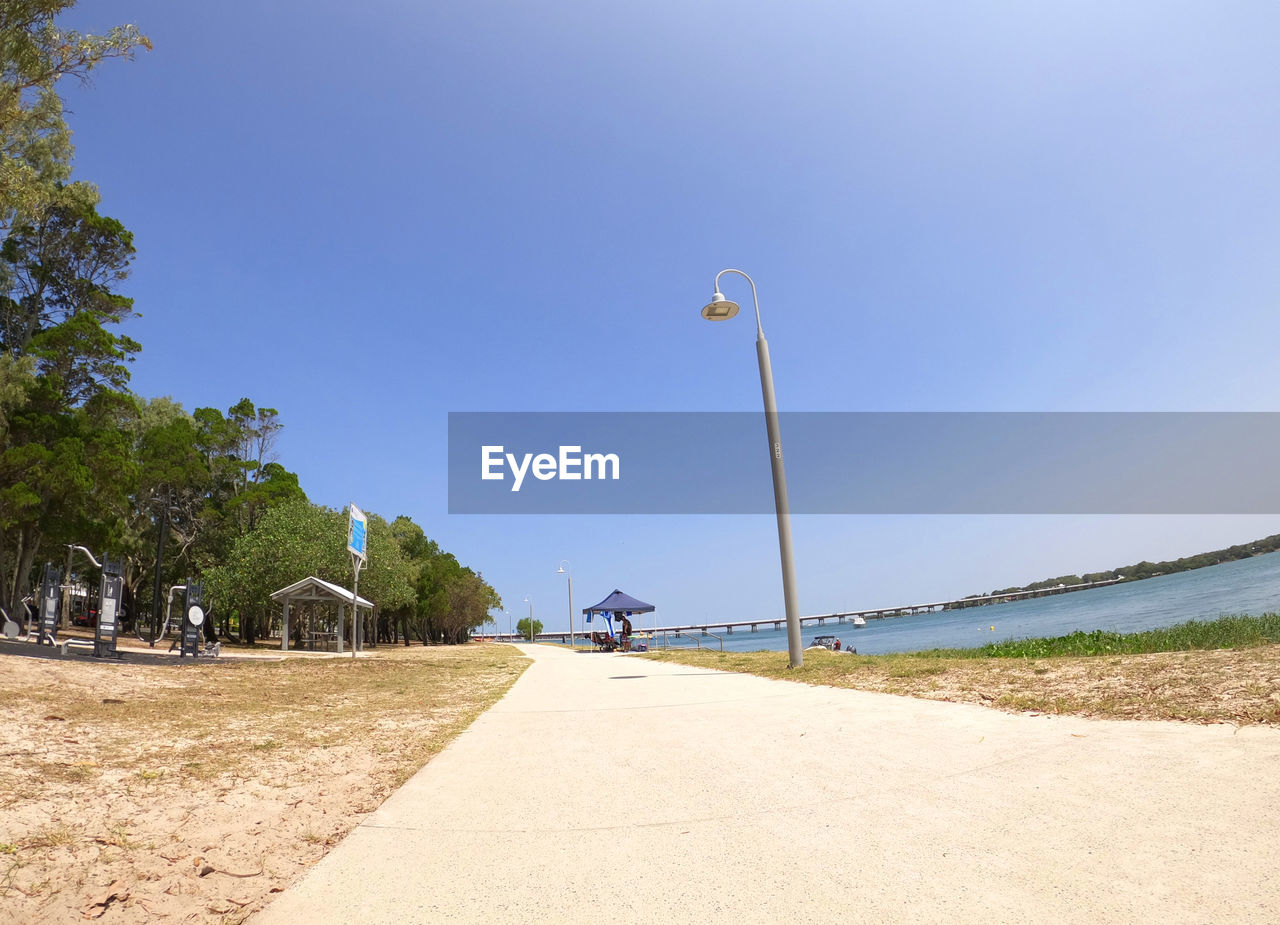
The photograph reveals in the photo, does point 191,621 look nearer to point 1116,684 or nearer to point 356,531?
point 356,531

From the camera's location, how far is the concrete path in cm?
226

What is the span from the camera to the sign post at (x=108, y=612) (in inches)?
564

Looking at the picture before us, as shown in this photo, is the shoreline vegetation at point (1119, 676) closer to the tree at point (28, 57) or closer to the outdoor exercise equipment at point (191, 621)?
the tree at point (28, 57)

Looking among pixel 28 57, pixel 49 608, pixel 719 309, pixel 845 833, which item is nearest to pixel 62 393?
pixel 49 608

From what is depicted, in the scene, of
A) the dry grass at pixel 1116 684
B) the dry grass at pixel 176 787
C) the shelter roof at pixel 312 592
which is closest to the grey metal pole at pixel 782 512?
the dry grass at pixel 1116 684

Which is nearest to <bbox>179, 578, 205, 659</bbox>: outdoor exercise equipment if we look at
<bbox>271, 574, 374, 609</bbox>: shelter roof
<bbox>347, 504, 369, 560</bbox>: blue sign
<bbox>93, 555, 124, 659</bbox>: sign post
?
<bbox>93, 555, 124, 659</bbox>: sign post

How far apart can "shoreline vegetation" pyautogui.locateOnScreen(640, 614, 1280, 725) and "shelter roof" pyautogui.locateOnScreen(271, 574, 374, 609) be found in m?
20.9

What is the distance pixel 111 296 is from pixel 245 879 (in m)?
32.3

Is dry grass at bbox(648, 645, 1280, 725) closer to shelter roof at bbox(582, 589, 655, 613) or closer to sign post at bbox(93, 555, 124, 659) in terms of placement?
sign post at bbox(93, 555, 124, 659)

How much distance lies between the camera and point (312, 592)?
2786 centimetres

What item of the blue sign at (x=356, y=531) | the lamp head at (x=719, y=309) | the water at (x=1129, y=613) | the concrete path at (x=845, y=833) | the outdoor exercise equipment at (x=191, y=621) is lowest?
the water at (x=1129, y=613)

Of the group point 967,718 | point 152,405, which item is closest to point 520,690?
point 967,718

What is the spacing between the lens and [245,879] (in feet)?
9.32

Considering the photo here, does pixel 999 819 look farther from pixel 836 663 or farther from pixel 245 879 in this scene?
pixel 836 663
